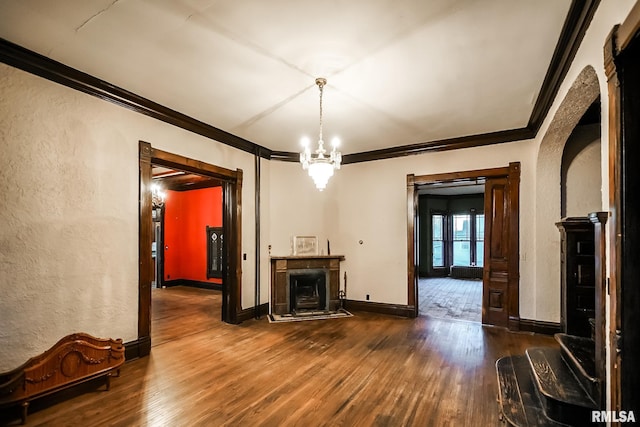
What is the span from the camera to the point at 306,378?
10.1 ft

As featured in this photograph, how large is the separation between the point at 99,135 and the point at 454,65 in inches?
141

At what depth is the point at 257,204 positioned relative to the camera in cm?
536

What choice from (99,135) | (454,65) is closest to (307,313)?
(99,135)

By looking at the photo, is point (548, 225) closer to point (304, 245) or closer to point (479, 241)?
point (304, 245)

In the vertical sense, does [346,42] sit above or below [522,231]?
above

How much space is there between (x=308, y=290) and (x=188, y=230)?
455 cm

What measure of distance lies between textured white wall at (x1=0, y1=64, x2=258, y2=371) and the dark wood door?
489 centimetres

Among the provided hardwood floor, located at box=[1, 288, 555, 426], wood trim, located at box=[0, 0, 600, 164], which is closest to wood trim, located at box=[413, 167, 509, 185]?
wood trim, located at box=[0, 0, 600, 164]

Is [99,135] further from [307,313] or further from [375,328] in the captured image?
[375,328]

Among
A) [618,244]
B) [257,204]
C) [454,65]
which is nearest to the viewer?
[618,244]

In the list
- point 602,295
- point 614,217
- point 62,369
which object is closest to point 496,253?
point 602,295

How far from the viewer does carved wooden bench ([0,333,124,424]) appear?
2395 mm

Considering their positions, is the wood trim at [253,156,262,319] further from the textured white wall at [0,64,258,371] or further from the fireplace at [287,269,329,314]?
the textured white wall at [0,64,258,371]

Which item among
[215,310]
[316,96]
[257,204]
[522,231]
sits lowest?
[215,310]
